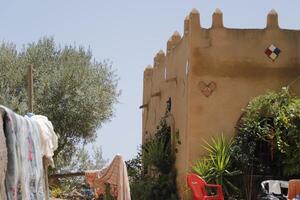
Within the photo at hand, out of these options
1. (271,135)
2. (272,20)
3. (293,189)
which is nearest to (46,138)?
(293,189)

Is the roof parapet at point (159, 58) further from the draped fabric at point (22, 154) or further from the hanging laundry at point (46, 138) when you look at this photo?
the draped fabric at point (22, 154)

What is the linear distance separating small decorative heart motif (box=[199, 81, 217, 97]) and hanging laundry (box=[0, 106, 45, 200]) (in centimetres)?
785

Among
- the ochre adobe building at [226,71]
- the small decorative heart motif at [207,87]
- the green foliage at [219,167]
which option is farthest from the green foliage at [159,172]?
the small decorative heart motif at [207,87]

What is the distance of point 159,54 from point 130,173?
12.0 feet

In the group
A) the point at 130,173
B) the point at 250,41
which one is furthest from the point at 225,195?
the point at 130,173

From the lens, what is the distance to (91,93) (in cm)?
2231

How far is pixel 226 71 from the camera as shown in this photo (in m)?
14.6

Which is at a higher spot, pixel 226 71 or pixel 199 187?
pixel 226 71

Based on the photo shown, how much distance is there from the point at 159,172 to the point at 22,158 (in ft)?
34.9

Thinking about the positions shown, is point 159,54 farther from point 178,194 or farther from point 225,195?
point 225,195

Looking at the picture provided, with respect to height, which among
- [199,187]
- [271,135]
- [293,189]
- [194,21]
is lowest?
[293,189]

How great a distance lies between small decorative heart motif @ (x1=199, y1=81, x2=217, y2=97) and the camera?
14.5 metres

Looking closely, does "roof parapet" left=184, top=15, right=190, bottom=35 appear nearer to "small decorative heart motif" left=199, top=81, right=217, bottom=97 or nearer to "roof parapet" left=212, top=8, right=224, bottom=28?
"roof parapet" left=212, top=8, right=224, bottom=28

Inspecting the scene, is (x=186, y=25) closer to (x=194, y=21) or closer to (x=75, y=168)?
(x=194, y=21)
